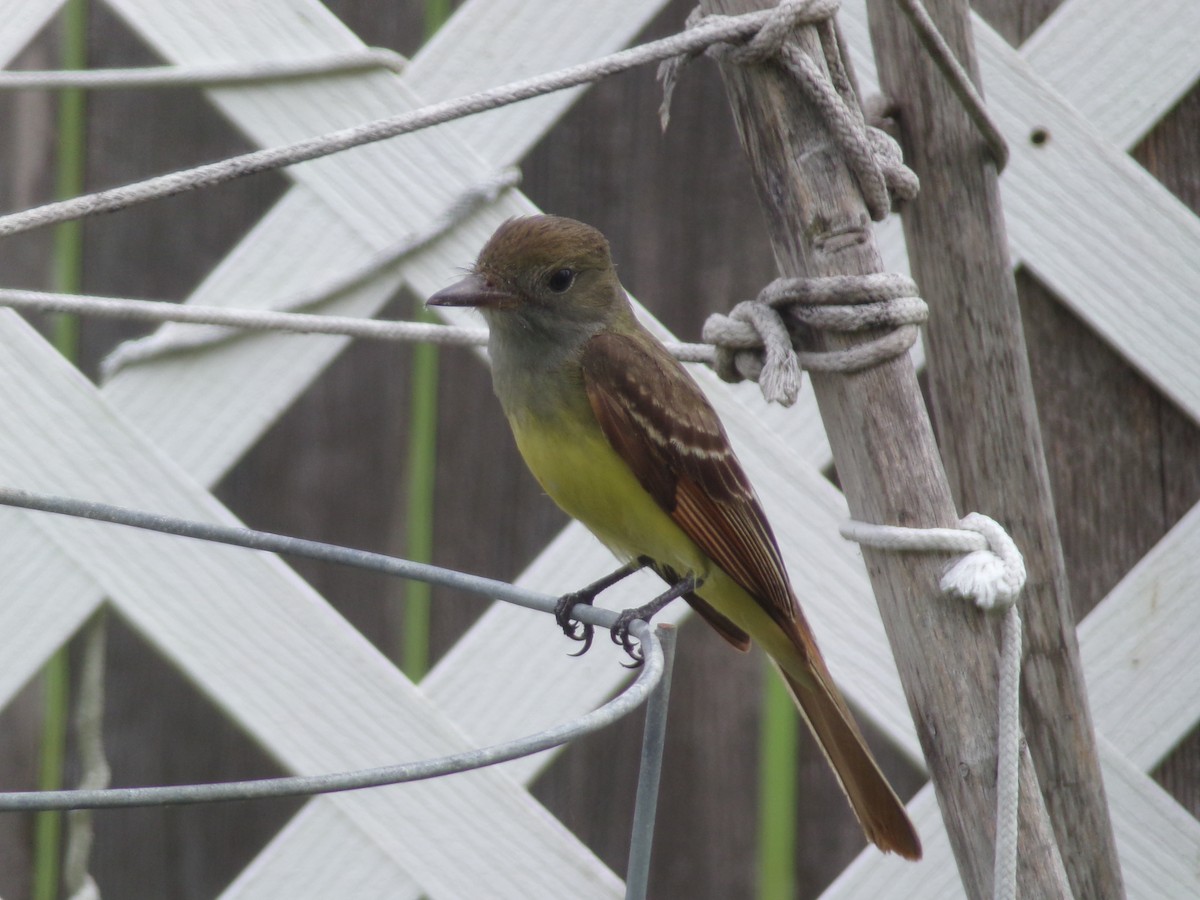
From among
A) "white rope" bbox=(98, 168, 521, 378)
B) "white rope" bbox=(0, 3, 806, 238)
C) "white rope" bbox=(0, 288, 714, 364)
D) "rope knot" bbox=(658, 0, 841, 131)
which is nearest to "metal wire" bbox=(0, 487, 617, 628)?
"white rope" bbox=(0, 3, 806, 238)

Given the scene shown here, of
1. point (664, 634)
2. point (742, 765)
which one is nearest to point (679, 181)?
point (742, 765)

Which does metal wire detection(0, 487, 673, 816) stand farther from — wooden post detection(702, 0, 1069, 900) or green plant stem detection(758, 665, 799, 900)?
green plant stem detection(758, 665, 799, 900)

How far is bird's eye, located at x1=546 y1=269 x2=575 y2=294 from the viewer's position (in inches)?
80.1

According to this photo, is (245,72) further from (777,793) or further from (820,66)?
(777,793)

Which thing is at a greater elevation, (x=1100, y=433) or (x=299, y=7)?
(x=299, y=7)

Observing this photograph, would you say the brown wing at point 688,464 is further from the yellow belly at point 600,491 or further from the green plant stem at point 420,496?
the green plant stem at point 420,496

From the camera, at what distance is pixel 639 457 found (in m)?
1.91

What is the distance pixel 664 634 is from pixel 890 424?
1.23 feet

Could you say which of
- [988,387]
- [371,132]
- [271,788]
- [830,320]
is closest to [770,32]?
[830,320]

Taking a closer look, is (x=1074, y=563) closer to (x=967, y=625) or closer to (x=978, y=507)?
(x=978, y=507)

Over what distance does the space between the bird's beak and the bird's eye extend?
0.09 m

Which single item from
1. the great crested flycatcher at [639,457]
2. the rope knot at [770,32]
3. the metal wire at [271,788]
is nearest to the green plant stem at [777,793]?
the great crested flycatcher at [639,457]

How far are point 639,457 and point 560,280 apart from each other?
0.33 metres

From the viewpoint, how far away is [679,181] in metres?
2.33
